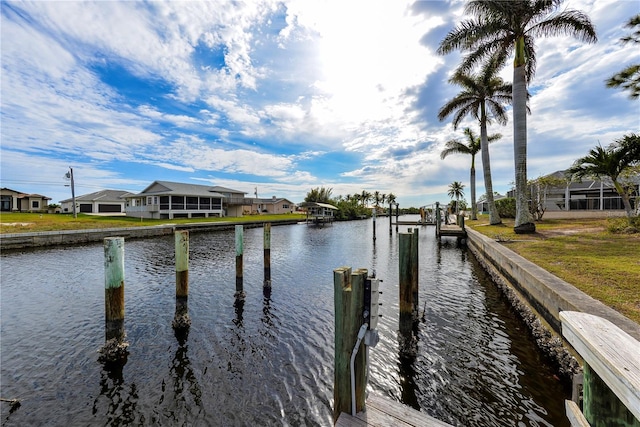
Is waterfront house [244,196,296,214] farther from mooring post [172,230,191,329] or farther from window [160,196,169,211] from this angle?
mooring post [172,230,191,329]

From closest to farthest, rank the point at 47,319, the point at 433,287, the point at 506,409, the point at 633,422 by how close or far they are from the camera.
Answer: the point at 633,422, the point at 506,409, the point at 47,319, the point at 433,287

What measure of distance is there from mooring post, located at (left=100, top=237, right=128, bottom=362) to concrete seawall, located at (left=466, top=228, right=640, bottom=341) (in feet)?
25.5

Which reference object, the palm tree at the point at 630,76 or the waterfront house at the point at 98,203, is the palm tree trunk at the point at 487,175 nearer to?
the palm tree at the point at 630,76

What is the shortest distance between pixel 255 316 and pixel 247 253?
10.1 metres

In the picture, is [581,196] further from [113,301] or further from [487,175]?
[113,301]

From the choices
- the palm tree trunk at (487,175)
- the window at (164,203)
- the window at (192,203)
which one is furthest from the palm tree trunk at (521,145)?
the window at (192,203)

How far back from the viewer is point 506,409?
160 inches

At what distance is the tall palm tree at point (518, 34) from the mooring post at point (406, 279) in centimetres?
1185

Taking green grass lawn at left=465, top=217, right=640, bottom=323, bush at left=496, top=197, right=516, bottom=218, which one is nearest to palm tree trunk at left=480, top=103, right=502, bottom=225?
bush at left=496, top=197, right=516, bottom=218

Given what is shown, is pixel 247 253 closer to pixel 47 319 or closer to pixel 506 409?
pixel 47 319

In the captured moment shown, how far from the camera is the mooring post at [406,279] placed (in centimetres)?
639

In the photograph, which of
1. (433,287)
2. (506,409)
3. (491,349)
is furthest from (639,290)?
(433,287)

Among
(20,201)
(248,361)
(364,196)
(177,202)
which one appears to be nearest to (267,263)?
(248,361)

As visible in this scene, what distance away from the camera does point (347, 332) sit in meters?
3.06
